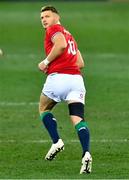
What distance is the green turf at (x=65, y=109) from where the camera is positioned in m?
13.2

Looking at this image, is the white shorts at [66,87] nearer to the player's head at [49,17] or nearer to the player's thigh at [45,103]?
the player's thigh at [45,103]

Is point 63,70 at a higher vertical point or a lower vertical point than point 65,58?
lower

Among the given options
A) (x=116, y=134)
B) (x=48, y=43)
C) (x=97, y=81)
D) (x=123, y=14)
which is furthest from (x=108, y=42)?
(x=48, y=43)

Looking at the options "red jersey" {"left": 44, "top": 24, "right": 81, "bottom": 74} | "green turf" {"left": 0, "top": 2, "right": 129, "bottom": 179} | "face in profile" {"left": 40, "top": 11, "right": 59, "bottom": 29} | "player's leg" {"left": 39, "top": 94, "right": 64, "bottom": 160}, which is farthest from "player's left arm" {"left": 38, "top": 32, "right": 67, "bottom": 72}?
"green turf" {"left": 0, "top": 2, "right": 129, "bottom": 179}

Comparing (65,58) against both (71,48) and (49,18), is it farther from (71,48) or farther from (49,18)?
(49,18)

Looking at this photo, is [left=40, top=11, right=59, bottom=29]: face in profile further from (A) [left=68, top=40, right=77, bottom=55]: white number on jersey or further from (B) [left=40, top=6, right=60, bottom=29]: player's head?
(A) [left=68, top=40, right=77, bottom=55]: white number on jersey

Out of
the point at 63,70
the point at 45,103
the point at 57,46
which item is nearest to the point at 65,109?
the point at 45,103

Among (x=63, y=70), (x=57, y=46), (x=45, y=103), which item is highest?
(x=57, y=46)

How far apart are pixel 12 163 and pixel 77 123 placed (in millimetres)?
1120

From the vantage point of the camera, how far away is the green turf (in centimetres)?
1317

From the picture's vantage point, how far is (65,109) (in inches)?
769

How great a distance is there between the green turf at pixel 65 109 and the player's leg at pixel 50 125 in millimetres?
156

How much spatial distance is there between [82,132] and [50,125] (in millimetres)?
980

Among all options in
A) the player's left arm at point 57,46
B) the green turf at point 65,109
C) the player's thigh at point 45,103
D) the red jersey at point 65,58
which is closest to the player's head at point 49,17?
the red jersey at point 65,58
